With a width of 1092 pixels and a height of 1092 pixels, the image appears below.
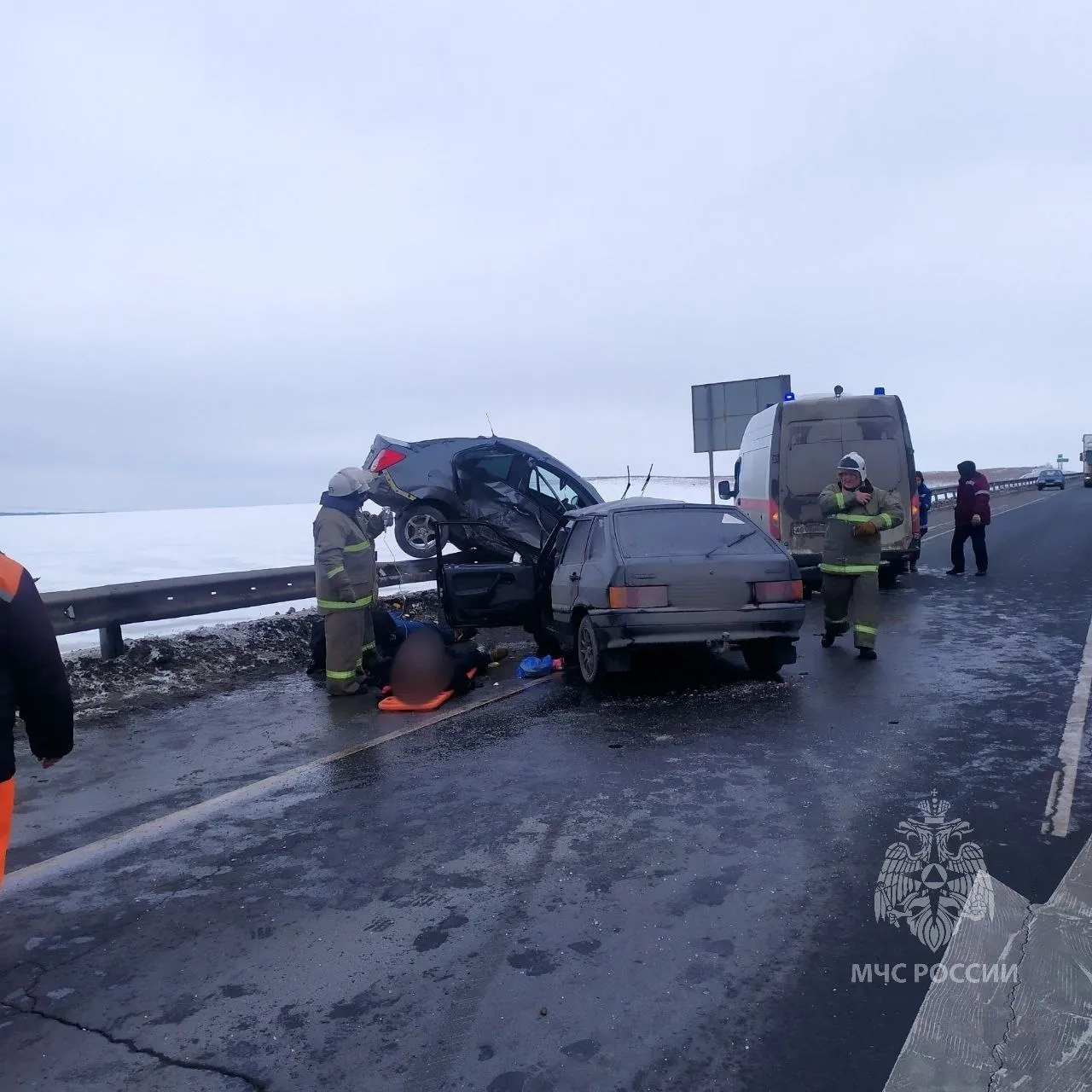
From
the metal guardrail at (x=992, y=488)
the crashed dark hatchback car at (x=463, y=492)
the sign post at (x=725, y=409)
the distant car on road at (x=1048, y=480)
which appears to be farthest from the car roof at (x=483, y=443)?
the distant car on road at (x=1048, y=480)

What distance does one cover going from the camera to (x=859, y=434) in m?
14.3

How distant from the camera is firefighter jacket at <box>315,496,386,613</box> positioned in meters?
8.60

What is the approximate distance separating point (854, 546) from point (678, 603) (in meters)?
2.45

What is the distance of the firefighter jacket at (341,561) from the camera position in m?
8.60

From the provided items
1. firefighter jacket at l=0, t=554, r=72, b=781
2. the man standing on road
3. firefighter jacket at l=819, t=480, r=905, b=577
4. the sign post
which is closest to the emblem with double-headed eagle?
firefighter jacket at l=0, t=554, r=72, b=781

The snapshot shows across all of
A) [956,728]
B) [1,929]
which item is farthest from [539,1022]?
[956,728]

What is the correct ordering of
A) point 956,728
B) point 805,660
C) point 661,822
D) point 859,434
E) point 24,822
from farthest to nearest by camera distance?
1. point 859,434
2. point 805,660
3. point 956,728
4. point 24,822
5. point 661,822

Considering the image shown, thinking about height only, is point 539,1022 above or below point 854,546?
below

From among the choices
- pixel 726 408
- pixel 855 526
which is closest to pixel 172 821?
pixel 855 526

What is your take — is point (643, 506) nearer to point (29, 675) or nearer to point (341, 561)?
point (341, 561)

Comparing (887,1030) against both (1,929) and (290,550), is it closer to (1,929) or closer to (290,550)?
(1,929)

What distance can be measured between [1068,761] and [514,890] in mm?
3359

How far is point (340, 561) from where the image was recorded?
857 centimetres

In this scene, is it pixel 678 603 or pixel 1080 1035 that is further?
pixel 678 603
